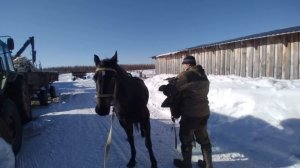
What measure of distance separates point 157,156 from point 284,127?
9.49 feet

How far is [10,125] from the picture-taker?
19.0ft

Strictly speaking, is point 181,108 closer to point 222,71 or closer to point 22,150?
point 22,150

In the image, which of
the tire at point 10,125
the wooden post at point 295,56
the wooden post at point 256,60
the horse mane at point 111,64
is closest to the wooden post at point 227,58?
the wooden post at point 256,60

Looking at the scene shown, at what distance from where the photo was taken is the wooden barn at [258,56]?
1215cm

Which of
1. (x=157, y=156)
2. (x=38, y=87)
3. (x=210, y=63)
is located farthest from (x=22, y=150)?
(x=210, y=63)

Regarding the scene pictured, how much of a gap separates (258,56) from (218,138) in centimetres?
916

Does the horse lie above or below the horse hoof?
above

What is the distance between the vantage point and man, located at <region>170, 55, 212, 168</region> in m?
4.22

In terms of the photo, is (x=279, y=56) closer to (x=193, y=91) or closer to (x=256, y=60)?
(x=256, y=60)

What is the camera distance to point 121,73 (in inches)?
185

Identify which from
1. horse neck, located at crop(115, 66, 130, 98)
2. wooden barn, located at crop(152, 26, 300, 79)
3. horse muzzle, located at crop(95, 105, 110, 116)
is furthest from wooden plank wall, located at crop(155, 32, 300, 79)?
horse muzzle, located at crop(95, 105, 110, 116)

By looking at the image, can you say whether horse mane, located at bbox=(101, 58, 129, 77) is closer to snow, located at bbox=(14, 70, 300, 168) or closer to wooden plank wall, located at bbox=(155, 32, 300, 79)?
snow, located at bbox=(14, 70, 300, 168)

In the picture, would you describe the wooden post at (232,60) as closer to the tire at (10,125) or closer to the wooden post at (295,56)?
the wooden post at (295,56)

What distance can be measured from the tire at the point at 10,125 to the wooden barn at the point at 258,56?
10701mm
